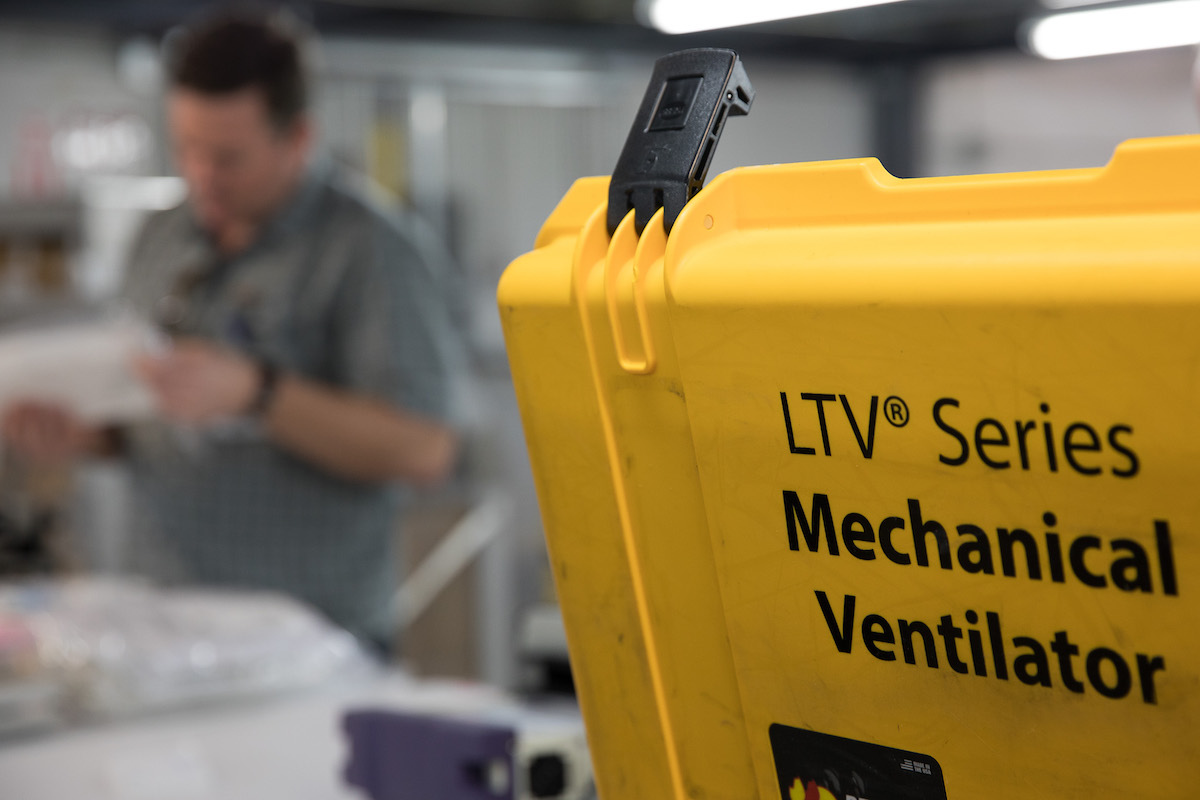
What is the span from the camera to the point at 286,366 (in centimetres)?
174

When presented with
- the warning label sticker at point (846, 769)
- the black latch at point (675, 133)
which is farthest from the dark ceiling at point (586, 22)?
the warning label sticker at point (846, 769)

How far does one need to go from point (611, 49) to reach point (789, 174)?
17.8 ft

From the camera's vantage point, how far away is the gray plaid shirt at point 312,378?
169 centimetres

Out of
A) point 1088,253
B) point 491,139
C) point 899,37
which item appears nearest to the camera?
point 1088,253

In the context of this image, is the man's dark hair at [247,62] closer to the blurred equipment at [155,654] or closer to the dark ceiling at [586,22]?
the blurred equipment at [155,654]

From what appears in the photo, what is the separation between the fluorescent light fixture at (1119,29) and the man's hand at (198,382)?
4.36m

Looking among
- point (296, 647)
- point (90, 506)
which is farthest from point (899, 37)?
point (296, 647)

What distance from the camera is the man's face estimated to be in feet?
5.56

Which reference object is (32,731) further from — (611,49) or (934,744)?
(611,49)

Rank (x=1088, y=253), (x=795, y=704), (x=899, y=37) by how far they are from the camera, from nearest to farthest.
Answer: (x=1088, y=253) → (x=795, y=704) → (x=899, y=37)

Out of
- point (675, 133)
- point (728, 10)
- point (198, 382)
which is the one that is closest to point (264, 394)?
point (198, 382)

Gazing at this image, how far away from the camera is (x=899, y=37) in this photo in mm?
6160

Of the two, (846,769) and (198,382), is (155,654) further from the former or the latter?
(846,769)

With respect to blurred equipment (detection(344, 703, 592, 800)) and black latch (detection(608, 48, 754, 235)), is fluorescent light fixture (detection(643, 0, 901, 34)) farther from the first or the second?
black latch (detection(608, 48, 754, 235))
